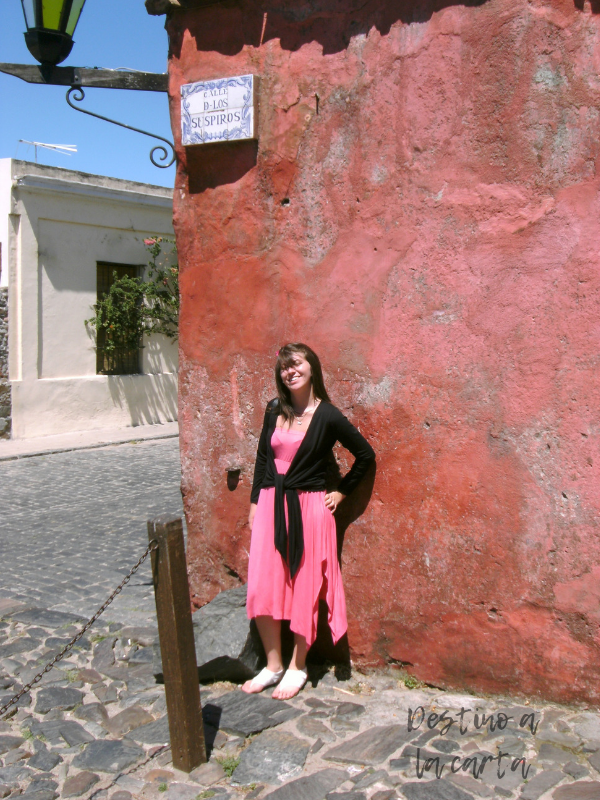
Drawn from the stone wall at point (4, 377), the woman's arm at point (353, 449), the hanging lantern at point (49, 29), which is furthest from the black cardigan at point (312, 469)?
the stone wall at point (4, 377)

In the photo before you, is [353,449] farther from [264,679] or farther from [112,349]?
[112,349]

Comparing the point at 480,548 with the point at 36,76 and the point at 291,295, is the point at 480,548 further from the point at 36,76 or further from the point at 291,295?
the point at 36,76

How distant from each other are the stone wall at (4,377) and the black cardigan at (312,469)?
31.5 ft

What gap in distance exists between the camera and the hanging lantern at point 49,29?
4562mm

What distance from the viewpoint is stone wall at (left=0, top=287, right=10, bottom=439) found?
12.4 m

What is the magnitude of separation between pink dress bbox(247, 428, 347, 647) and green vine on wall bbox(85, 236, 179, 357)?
33.9 feet

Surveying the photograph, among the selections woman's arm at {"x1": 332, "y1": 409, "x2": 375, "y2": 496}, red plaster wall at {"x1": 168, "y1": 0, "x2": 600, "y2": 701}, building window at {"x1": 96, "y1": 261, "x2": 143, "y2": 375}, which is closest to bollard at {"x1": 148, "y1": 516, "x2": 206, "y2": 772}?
woman's arm at {"x1": 332, "y1": 409, "x2": 375, "y2": 496}

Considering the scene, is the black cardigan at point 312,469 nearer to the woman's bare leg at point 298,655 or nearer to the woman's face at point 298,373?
the woman's face at point 298,373

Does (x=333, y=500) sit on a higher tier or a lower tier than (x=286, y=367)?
lower

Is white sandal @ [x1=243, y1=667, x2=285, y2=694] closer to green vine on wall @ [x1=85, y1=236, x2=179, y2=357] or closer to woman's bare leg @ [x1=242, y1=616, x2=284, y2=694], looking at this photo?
woman's bare leg @ [x1=242, y1=616, x2=284, y2=694]

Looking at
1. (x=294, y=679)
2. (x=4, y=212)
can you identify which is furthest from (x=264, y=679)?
(x=4, y=212)

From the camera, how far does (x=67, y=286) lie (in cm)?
1327

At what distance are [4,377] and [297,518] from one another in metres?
9.84

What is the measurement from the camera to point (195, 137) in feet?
13.9
